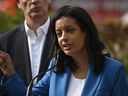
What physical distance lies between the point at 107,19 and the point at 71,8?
8.31 m

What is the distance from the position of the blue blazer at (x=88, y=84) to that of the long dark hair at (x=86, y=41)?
0.03 meters

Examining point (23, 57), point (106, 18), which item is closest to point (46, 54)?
point (23, 57)

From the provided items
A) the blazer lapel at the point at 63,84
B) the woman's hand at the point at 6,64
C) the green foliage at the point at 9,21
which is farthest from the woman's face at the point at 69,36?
the green foliage at the point at 9,21

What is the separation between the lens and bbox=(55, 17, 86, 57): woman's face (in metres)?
3.23

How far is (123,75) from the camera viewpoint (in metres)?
3.27

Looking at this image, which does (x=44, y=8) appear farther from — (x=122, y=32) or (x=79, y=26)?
(x=122, y=32)

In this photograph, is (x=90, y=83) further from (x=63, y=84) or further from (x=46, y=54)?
(x=46, y=54)

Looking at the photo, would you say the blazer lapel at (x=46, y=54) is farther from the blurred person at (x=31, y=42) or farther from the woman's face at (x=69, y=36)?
the woman's face at (x=69, y=36)

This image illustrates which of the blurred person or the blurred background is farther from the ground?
the blurred person

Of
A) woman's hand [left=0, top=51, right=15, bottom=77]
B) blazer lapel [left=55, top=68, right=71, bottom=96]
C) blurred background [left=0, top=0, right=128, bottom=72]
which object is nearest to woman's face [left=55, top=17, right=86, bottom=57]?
blazer lapel [left=55, top=68, right=71, bottom=96]

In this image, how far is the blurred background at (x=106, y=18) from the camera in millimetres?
8342

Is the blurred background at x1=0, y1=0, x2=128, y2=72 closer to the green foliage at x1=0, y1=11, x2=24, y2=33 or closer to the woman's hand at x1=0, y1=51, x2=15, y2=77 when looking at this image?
the green foliage at x1=0, y1=11, x2=24, y2=33

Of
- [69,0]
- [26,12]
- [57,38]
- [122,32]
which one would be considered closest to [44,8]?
[26,12]

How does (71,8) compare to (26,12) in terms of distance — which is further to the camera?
(26,12)
